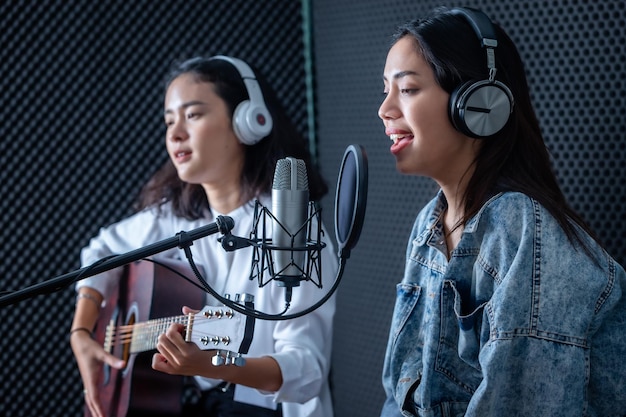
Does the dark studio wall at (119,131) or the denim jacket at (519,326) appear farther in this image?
the dark studio wall at (119,131)

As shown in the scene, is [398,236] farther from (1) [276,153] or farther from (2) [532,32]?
(2) [532,32]

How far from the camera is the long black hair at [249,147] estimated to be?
207 centimetres

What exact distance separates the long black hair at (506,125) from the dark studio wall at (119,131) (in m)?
0.88

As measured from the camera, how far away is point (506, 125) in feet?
4.94

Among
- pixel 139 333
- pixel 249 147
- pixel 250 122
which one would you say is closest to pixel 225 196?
pixel 249 147

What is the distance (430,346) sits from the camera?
57.1 inches

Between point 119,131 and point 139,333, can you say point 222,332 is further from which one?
point 119,131

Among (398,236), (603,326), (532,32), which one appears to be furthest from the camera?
(398,236)

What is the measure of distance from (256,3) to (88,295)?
1253mm

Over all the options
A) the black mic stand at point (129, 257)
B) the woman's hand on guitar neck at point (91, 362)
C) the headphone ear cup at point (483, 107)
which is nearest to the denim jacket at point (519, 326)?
the headphone ear cup at point (483, 107)

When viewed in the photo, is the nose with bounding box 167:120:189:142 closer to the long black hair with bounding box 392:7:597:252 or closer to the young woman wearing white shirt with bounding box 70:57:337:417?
the young woman wearing white shirt with bounding box 70:57:337:417

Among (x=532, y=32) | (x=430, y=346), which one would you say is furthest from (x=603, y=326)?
(x=532, y=32)

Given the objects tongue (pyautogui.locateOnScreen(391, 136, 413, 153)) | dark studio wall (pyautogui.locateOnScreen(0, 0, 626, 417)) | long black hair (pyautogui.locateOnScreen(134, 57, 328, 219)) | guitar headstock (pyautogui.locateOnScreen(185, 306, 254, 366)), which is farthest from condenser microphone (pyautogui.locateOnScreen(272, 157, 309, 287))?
dark studio wall (pyautogui.locateOnScreen(0, 0, 626, 417))

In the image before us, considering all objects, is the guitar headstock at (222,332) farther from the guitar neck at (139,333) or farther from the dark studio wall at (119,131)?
the dark studio wall at (119,131)
